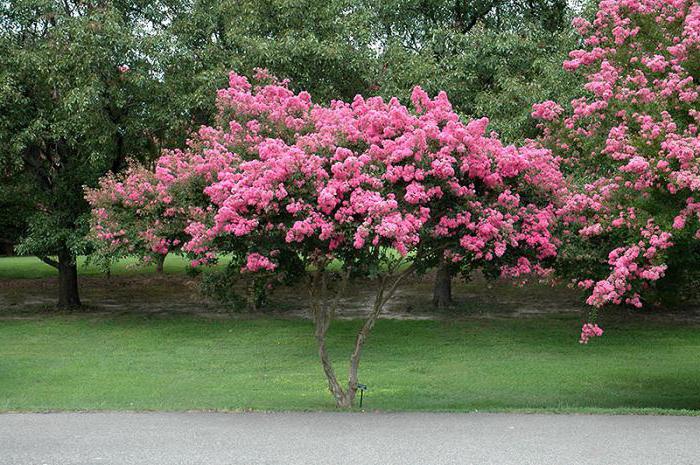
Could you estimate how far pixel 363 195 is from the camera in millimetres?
8523

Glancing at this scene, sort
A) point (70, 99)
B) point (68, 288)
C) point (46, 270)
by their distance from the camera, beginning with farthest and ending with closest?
point (46, 270) → point (68, 288) → point (70, 99)

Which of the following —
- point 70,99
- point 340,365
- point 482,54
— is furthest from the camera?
point 482,54

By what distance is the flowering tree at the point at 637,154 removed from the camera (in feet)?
27.8

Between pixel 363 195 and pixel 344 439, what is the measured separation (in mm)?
2675

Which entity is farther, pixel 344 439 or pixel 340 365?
pixel 340 365

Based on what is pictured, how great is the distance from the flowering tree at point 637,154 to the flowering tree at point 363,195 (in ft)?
2.56

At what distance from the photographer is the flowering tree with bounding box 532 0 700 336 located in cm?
847

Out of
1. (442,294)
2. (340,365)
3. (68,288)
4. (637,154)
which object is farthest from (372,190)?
(68,288)

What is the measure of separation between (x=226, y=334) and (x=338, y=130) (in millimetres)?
12540

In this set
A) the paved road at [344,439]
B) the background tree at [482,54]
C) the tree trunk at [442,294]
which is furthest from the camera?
the tree trunk at [442,294]

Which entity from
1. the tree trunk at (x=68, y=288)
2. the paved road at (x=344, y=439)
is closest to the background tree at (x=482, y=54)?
the paved road at (x=344, y=439)

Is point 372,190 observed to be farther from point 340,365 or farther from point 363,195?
point 340,365

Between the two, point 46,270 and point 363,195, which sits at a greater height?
point 363,195

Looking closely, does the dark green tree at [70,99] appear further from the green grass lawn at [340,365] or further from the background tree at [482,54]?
the background tree at [482,54]
